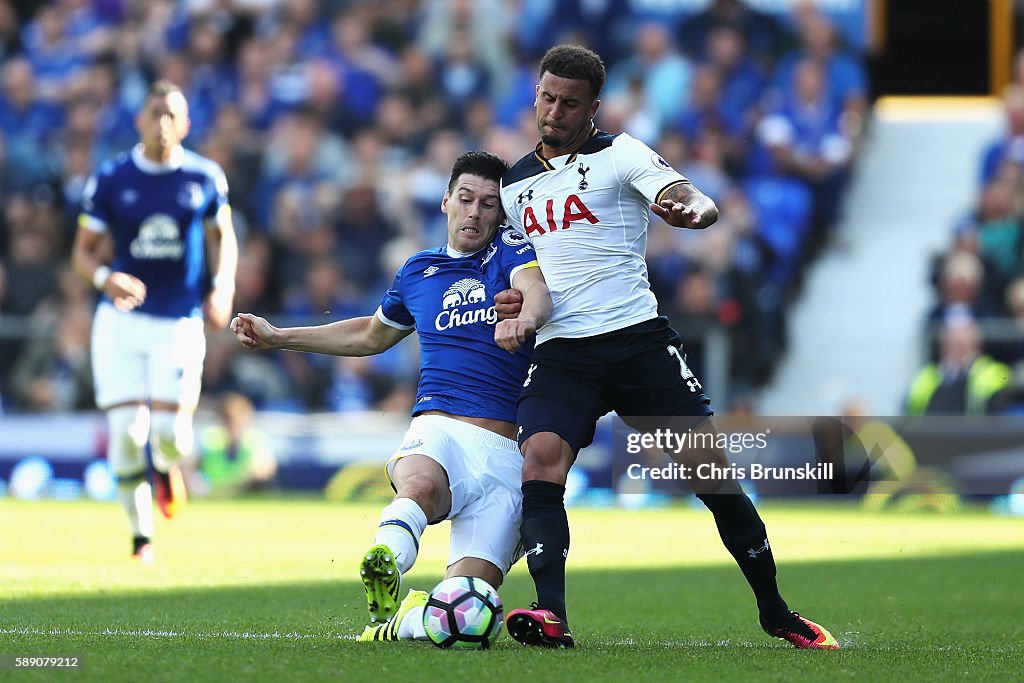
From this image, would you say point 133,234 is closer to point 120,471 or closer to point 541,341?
point 120,471

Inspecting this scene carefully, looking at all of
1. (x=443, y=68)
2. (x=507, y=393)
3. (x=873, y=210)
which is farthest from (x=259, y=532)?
(x=873, y=210)

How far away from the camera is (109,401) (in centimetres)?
952

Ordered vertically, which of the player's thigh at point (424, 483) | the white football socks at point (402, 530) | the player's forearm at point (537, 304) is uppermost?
the player's forearm at point (537, 304)

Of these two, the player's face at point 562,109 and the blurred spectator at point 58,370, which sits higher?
the player's face at point 562,109

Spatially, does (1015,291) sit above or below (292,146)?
below

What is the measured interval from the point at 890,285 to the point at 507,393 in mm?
12195

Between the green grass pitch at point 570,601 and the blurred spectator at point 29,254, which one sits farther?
the blurred spectator at point 29,254

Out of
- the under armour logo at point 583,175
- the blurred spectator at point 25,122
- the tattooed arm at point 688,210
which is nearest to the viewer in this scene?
the tattooed arm at point 688,210

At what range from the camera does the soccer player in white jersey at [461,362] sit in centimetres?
609

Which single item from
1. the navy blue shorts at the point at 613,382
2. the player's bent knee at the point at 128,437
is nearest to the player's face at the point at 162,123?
the player's bent knee at the point at 128,437

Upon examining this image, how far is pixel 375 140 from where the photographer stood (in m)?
18.3

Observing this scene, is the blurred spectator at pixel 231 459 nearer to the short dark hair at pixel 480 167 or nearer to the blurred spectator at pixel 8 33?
the blurred spectator at pixel 8 33

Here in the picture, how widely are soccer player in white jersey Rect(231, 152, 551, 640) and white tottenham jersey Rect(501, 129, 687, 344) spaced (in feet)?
0.37

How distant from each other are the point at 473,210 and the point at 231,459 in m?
9.92
